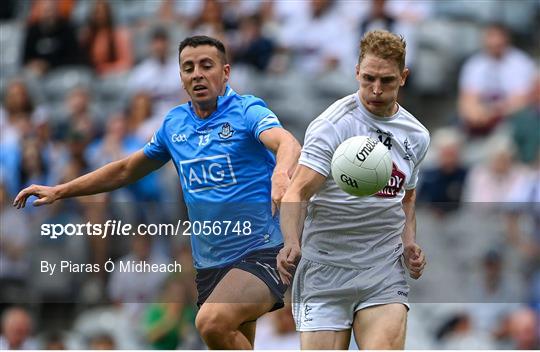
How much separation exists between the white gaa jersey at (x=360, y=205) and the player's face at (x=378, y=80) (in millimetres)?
104

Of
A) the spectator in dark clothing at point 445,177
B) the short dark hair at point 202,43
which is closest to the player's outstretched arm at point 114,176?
the short dark hair at point 202,43

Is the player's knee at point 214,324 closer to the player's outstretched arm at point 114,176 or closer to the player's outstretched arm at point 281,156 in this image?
the player's outstretched arm at point 281,156

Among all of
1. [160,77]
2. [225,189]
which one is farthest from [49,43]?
[225,189]

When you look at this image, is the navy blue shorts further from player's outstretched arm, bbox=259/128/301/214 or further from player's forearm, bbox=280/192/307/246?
player's forearm, bbox=280/192/307/246

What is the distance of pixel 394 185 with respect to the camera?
6.47 meters

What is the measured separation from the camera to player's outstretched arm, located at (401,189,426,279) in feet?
21.3

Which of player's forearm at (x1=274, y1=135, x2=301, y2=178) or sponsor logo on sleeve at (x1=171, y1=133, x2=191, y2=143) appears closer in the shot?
player's forearm at (x1=274, y1=135, x2=301, y2=178)

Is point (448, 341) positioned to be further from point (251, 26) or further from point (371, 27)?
point (251, 26)

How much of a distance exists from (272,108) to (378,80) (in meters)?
6.28

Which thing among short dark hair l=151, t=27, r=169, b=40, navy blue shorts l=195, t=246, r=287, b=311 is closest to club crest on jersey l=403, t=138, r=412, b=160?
navy blue shorts l=195, t=246, r=287, b=311

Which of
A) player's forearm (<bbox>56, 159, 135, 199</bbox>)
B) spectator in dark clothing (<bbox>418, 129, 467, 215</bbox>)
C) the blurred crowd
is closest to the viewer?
player's forearm (<bbox>56, 159, 135, 199</bbox>)

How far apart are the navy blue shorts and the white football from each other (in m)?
0.91

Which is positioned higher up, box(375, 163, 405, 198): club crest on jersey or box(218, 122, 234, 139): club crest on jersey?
box(218, 122, 234, 139): club crest on jersey

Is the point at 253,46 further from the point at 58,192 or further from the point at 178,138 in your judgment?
the point at 58,192
